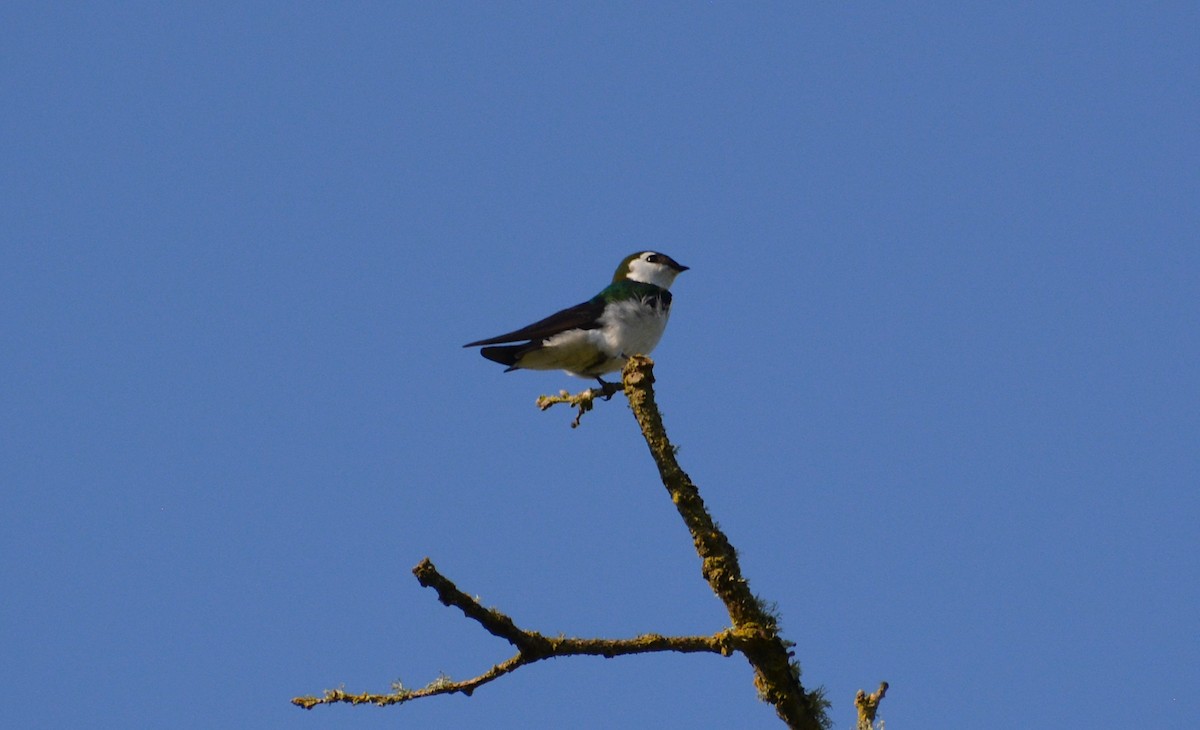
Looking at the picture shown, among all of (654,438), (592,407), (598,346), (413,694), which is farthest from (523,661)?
(598,346)

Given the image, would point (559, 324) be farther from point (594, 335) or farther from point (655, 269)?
point (655, 269)

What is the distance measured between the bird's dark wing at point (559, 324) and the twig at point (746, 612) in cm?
538

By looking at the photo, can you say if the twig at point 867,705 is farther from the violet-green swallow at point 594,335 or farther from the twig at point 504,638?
the violet-green swallow at point 594,335

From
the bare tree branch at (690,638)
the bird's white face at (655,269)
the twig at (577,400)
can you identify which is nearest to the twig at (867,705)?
the bare tree branch at (690,638)

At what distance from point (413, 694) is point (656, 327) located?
23.1 ft

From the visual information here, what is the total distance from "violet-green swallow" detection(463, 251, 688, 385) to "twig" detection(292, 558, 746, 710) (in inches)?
234

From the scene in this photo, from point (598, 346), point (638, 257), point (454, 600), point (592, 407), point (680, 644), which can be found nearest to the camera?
point (454, 600)

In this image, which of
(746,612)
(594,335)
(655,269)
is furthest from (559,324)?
(746,612)

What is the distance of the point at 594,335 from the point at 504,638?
630 cm

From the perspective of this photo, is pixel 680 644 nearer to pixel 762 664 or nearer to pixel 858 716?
pixel 762 664

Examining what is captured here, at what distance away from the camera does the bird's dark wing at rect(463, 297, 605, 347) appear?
11062 millimetres

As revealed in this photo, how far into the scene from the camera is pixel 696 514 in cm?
563

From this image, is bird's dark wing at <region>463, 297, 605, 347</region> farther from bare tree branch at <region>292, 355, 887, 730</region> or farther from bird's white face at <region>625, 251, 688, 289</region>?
bare tree branch at <region>292, 355, 887, 730</region>

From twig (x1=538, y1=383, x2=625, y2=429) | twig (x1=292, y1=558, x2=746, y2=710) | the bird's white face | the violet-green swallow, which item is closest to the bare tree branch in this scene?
twig (x1=292, y1=558, x2=746, y2=710)
